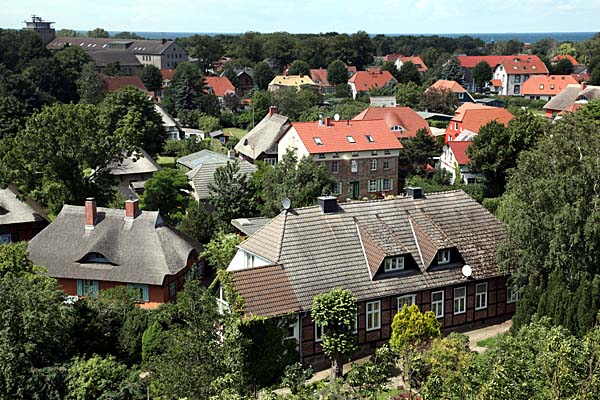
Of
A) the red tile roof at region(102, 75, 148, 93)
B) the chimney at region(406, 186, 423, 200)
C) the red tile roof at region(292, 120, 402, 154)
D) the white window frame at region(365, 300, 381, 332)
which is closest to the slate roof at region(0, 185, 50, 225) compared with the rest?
the red tile roof at region(292, 120, 402, 154)

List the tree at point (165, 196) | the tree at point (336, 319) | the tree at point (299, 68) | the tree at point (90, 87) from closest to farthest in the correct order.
Answer: the tree at point (336, 319), the tree at point (165, 196), the tree at point (90, 87), the tree at point (299, 68)

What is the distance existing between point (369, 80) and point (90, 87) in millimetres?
47603

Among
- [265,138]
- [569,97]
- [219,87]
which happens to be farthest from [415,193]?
[219,87]

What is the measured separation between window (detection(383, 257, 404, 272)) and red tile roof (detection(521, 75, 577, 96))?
292 ft

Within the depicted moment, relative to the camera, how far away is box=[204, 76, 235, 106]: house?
110 metres

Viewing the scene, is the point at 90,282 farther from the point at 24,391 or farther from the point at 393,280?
the point at 393,280

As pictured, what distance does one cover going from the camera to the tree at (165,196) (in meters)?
46.1

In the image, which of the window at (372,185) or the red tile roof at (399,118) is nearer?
the window at (372,185)

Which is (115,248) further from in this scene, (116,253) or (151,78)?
(151,78)

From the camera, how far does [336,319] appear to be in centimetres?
2664

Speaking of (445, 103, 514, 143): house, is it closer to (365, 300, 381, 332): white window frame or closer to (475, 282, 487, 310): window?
(475, 282, 487, 310): window

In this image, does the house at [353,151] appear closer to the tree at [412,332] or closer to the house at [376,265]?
the house at [376,265]

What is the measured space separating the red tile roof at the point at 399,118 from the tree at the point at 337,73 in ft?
194

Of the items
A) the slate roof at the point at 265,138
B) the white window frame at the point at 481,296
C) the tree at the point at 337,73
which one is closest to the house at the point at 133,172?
the slate roof at the point at 265,138
